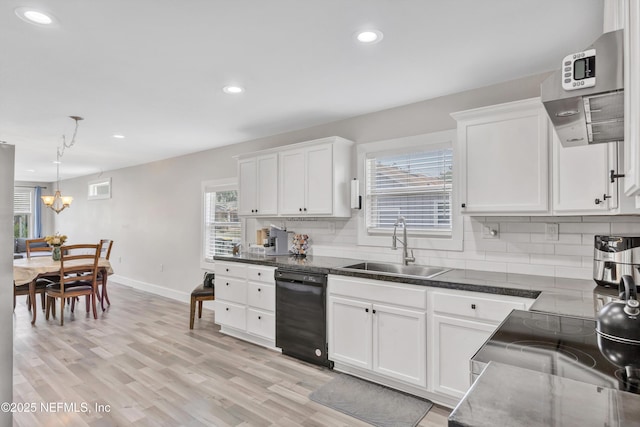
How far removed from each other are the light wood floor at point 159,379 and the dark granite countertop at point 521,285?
92 cm

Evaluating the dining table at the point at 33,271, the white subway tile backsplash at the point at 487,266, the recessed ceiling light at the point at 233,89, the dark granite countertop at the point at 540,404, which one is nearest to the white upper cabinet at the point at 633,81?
the dark granite countertop at the point at 540,404

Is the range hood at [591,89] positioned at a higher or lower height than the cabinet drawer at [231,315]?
higher

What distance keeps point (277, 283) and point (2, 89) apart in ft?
9.59

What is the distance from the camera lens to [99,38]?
2.17m

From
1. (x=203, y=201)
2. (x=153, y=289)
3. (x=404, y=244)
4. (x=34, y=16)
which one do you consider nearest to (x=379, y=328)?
(x=404, y=244)

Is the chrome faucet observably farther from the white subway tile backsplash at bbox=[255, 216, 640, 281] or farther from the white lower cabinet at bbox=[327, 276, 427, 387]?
the white lower cabinet at bbox=[327, 276, 427, 387]

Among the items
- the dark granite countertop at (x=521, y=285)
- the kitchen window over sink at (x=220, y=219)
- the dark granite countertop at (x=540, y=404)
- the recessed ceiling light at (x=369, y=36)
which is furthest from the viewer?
the kitchen window over sink at (x=220, y=219)

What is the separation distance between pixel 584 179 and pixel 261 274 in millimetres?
2830

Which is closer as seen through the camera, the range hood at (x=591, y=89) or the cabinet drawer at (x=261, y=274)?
the range hood at (x=591, y=89)

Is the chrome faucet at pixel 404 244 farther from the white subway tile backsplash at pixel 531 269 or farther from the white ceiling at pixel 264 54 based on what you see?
the white ceiling at pixel 264 54

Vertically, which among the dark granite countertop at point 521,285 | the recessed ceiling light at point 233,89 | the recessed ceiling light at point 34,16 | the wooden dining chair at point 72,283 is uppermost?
the recessed ceiling light at point 34,16

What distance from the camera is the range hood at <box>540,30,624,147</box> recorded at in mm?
1008

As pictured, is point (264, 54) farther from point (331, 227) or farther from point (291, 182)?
point (331, 227)

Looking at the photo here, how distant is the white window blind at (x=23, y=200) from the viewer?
9.59 m
